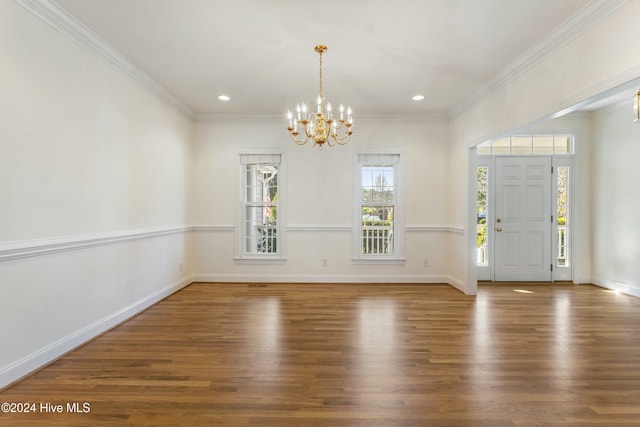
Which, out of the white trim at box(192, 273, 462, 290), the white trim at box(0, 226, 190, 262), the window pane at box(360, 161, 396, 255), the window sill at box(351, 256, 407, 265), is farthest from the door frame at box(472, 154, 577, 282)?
the white trim at box(0, 226, 190, 262)

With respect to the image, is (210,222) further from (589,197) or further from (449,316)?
(589,197)

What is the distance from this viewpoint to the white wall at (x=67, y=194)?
2.17 meters

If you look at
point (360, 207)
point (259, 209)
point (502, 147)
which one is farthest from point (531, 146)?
point (259, 209)

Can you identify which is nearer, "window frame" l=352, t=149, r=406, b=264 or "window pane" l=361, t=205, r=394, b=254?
"window frame" l=352, t=149, r=406, b=264

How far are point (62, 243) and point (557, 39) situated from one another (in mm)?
4655

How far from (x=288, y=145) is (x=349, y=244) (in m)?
1.98

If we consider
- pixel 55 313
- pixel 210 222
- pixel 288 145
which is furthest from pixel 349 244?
pixel 55 313

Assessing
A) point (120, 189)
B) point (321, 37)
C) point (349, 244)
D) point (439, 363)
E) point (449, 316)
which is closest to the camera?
point (439, 363)

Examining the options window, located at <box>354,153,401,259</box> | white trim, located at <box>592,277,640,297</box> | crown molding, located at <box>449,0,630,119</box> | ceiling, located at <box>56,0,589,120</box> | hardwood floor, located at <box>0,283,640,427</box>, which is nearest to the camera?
hardwood floor, located at <box>0,283,640,427</box>

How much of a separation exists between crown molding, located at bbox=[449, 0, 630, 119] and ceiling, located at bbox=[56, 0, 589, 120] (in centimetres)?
5

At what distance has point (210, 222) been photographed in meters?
5.23

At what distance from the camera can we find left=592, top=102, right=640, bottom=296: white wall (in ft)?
14.9

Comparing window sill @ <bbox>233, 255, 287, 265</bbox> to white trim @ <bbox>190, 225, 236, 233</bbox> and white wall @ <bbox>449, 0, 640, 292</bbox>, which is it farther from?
white wall @ <bbox>449, 0, 640, 292</bbox>

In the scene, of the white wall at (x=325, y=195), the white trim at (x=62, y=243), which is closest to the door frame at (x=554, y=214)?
the white wall at (x=325, y=195)
